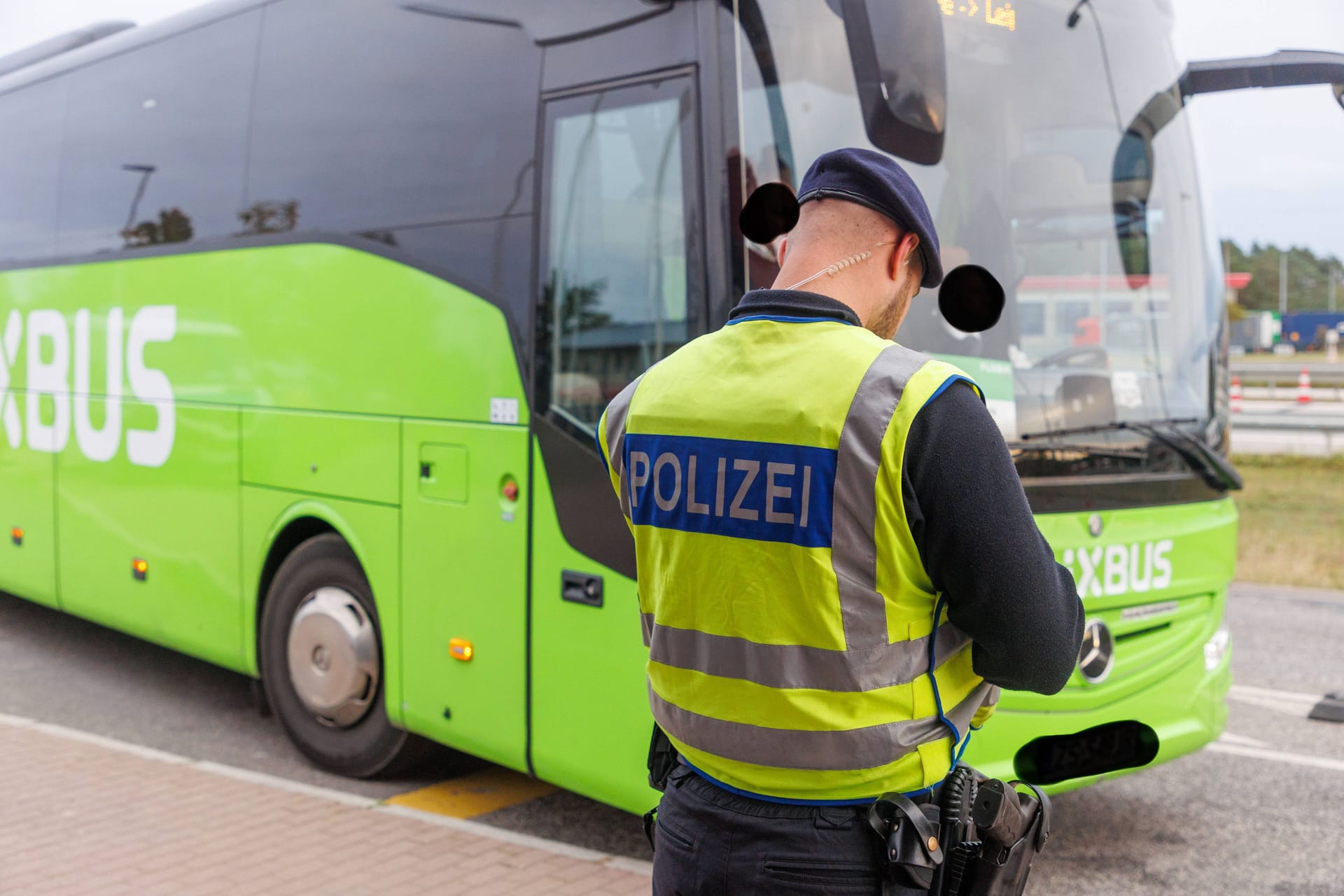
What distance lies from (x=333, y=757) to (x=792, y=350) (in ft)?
13.8

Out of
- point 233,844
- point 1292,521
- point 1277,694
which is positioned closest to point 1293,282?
point 1292,521

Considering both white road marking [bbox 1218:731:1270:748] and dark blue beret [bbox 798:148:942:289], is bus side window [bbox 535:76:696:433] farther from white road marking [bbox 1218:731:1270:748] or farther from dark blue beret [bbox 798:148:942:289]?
white road marking [bbox 1218:731:1270:748]

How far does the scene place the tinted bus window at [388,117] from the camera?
4664 millimetres

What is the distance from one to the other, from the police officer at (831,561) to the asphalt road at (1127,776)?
2721 millimetres

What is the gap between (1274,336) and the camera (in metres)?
64.9

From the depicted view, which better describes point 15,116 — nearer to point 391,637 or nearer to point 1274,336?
point 391,637

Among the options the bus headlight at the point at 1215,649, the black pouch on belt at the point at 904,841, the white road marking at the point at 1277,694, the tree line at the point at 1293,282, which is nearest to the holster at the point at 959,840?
the black pouch on belt at the point at 904,841

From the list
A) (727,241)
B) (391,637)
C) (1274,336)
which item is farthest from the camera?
(1274,336)

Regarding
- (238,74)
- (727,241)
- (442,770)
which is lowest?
(442,770)

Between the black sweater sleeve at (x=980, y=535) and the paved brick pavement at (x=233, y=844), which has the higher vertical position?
the black sweater sleeve at (x=980, y=535)

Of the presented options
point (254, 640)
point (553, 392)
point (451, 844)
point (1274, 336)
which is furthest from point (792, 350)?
point (1274, 336)

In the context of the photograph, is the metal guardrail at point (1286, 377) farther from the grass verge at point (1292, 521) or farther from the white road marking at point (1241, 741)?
the white road marking at point (1241, 741)

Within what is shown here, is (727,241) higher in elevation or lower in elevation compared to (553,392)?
higher

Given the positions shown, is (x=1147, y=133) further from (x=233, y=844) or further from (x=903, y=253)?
(x=233, y=844)
